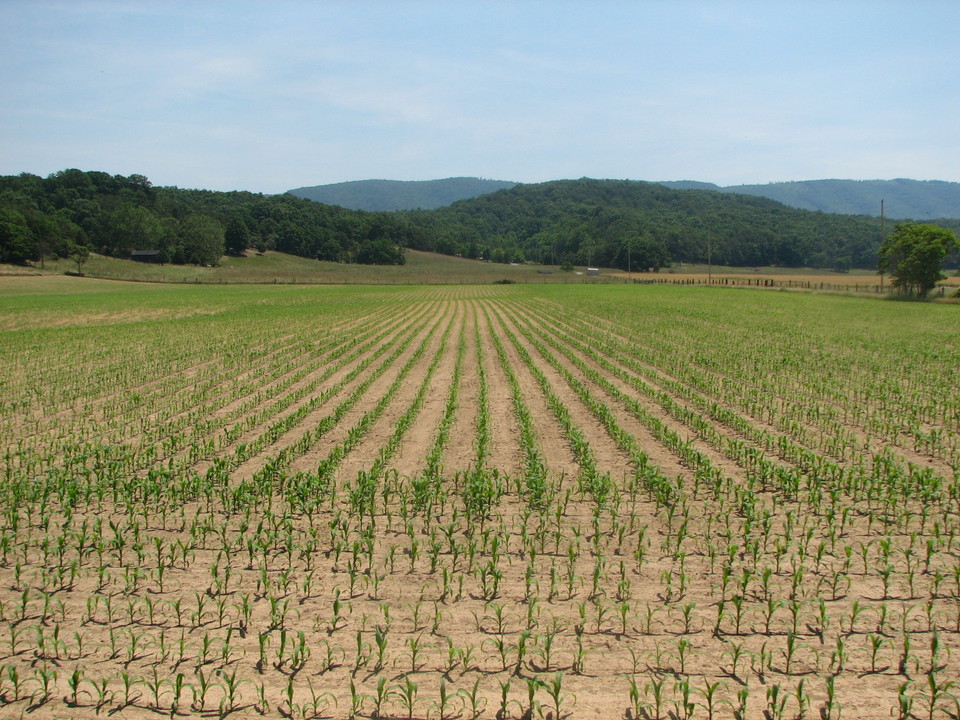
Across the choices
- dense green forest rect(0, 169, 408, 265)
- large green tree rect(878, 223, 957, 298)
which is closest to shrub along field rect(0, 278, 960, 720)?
large green tree rect(878, 223, 957, 298)

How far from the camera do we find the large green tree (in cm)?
5678

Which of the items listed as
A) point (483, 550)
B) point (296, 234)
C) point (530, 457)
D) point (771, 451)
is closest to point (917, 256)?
point (771, 451)

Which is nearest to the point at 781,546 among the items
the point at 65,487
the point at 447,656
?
the point at 447,656

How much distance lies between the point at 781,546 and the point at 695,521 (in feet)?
3.85

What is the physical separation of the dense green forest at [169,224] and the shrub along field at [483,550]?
98.2 m

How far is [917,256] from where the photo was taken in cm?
5728

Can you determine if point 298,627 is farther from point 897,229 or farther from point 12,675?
point 897,229

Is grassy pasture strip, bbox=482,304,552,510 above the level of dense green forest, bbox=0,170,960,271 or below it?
below

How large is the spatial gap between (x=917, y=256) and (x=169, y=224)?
127 m

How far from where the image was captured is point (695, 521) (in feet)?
27.9

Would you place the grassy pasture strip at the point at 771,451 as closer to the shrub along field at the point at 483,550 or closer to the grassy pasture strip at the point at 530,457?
the shrub along field at the point at 483,550

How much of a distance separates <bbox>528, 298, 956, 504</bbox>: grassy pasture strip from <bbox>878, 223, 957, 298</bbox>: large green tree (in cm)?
5090

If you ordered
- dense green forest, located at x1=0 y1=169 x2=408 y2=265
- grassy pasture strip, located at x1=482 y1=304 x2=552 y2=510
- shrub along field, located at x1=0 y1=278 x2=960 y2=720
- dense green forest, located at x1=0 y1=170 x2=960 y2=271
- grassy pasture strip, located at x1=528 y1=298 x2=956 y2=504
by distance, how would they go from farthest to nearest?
1. dense green forest, located at x1=0 y1=170 x2=960 y2=271
2. dense green forest, located at x1=0 y1=169 x2=408 y2=265
3. grassy pasture strip, located at x1=528 y1=298 x2=956 y2=504
4. grassy pasture strip, located at x1=482 y1=304 x2=552 y2=510
5. shrub along field, located at x1=0 y1=278 x2=960 y2=720

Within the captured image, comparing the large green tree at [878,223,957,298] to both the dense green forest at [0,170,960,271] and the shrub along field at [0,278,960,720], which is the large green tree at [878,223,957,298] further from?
the dense green forest at [0,170,960,271]
